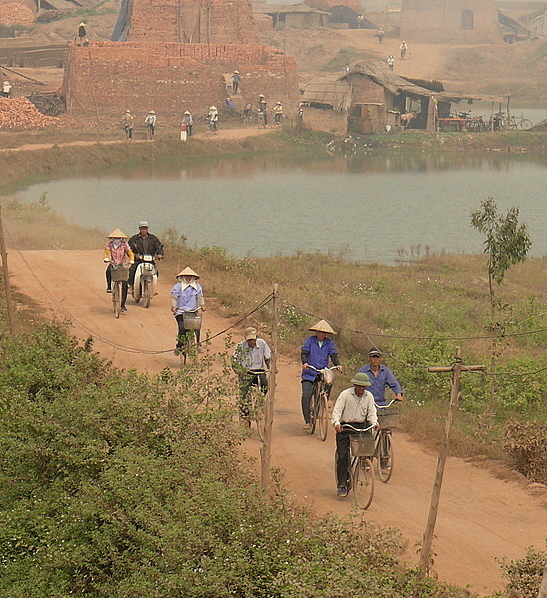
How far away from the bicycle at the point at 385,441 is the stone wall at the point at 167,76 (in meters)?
39.4

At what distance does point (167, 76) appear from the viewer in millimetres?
49469

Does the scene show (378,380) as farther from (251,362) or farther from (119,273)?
(119,273)

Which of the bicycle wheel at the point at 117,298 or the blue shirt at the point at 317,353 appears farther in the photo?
the bicycle wheel at the point at 117,298

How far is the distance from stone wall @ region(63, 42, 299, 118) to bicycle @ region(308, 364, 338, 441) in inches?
1502

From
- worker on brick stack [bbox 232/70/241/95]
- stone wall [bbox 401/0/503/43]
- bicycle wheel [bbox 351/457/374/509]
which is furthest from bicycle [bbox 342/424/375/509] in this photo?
stone wall [bbox 401/0/503/43]

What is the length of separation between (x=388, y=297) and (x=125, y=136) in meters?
28.6

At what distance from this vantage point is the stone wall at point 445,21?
78.9 meters

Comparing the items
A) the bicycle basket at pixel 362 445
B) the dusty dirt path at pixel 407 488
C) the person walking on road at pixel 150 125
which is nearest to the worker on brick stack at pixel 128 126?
the person walking on road at pixel 150 125

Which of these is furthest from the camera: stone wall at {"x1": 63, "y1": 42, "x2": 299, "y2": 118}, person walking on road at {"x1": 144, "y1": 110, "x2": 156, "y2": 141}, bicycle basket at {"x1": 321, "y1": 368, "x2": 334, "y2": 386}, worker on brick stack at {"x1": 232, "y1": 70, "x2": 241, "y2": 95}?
worker on brick stack at {"x1": 232, "y1": 70, "x2": 241, "y2": 95}

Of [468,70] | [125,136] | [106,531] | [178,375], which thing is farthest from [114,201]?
[468,70]

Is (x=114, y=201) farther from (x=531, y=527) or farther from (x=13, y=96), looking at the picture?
(x=531, y=527)

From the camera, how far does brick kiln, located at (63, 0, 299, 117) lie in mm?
47625

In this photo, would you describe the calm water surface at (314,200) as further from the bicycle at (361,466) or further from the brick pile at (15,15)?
the brick pile at (15,15)

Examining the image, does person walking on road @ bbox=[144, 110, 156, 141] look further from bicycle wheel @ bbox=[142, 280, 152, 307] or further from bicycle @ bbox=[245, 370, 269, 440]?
bicycle @ bbox=[245, 370, 269, 440]
